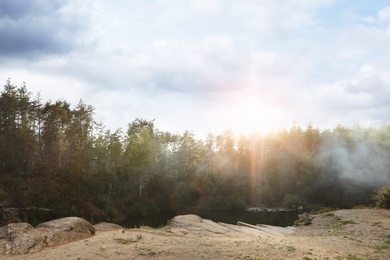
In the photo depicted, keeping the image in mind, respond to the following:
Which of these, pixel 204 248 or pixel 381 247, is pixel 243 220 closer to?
pixel 381 247

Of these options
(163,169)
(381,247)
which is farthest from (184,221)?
(163,169)

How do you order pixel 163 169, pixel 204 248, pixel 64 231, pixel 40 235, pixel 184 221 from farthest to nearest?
pixel 163 169, pixel 184 221, pixel 64 231, pixel 40 235, pixel 204 248

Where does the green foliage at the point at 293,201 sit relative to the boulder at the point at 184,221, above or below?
below

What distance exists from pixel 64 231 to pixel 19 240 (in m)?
2.67

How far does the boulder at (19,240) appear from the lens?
590 inches

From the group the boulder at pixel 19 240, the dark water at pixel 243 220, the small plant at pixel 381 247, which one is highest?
the boulder at pixel 19 240

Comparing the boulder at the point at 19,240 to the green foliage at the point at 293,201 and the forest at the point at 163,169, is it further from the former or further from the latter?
the green foliage at the point at 293,201

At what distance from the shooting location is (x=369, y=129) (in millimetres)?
69875

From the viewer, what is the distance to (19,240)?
51.0 ft

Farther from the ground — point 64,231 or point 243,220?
point 64,231

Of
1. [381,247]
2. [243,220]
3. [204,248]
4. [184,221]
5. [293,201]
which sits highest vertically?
[204,248]

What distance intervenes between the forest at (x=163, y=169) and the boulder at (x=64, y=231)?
28.6 meters

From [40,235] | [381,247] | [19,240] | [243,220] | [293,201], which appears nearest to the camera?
A: [19,240]

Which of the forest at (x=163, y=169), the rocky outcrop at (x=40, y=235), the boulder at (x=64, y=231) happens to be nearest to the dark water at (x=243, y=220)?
the forest at (x=163, y=169)
